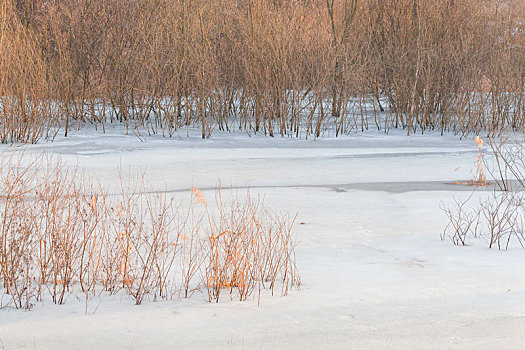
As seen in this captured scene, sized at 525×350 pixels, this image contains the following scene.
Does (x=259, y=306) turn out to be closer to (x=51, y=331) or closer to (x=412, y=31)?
(x=51, y=331)

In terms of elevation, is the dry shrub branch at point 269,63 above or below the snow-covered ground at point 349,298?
above

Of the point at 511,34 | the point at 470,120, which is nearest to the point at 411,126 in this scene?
the point at 470,120

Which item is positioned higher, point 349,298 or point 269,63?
point 269,63

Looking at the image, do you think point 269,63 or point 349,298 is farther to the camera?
point 269,63

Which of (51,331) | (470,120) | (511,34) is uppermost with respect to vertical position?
(511,34)

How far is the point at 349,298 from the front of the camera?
3.76 metres

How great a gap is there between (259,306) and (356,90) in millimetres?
9858

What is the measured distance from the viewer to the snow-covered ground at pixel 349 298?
10.6ft

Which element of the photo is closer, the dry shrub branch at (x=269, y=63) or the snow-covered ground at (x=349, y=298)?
the snow-covered ground at (x=349, y=298)

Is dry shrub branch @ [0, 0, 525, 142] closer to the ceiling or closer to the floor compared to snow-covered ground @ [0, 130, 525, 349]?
closer to the ceiling

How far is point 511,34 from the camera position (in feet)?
39.9

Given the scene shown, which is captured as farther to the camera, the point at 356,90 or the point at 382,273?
the point at 356,90

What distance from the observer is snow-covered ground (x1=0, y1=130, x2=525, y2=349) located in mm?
3219

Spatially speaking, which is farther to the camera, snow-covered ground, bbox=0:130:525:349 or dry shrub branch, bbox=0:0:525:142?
dry shrub branch, bbox=0:0:525:142
